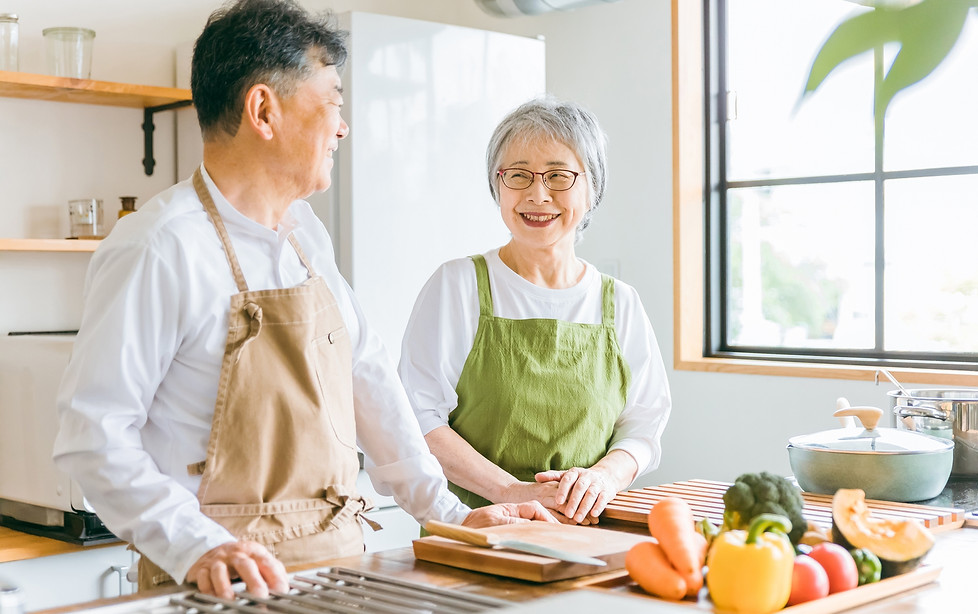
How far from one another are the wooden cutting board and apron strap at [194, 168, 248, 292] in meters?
0.40

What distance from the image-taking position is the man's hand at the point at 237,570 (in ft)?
3.50

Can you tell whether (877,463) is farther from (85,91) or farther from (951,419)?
(85,91)

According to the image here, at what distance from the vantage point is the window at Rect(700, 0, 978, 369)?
3129mm

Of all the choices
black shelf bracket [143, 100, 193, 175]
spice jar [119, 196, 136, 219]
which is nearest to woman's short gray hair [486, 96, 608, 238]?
spice jar [119, 196, 136, 219]

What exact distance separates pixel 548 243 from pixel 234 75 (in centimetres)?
71

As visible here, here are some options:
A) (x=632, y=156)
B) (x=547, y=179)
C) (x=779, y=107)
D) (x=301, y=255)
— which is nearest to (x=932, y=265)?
(x=779, y=107)

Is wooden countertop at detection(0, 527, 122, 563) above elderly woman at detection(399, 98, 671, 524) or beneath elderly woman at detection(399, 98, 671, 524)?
beneath

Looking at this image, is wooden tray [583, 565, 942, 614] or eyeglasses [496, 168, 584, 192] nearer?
wooden tray [583, 565, 942, 614]

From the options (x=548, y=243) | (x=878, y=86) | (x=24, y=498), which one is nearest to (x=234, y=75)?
(x=548, y=243)

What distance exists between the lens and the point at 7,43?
2.64 meters

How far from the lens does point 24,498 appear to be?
7.98 feet

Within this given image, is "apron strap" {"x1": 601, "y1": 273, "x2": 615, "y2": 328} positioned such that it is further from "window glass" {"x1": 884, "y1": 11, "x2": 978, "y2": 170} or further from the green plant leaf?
the green plant leaf

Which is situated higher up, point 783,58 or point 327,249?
point 783,58

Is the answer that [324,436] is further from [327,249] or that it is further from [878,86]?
[878,86]
